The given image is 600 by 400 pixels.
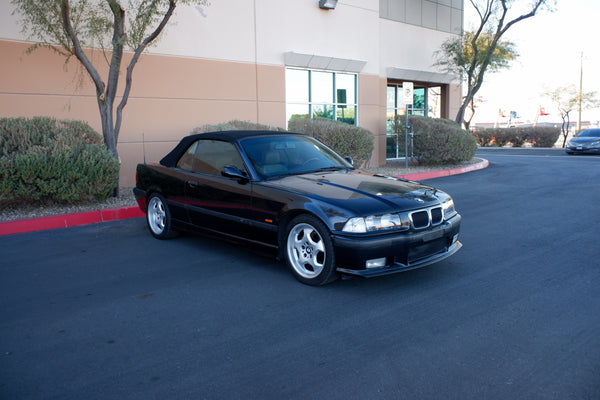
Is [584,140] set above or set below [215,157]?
above

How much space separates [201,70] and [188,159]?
713 centimetres

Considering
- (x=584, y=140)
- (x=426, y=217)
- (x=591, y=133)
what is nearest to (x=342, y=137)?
(x=426, y=217)

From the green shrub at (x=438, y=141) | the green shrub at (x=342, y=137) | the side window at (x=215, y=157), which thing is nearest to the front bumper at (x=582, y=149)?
the green shrub at (x=438, y=141)

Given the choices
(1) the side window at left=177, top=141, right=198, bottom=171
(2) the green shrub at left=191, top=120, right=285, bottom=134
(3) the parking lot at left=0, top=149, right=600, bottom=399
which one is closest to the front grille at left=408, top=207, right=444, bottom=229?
(3) the parking lot at left=0, top=149, right=600, bottom=399

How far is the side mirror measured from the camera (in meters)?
5.15

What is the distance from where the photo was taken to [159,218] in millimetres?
6609

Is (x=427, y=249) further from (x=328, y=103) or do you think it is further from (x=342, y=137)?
(x=328, y=103)

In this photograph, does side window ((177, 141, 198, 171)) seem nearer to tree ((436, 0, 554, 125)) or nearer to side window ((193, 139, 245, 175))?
side window ((193, 139, 245, 175))

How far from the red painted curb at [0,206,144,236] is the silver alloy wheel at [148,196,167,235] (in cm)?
185

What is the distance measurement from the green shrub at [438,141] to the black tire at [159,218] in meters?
10.6

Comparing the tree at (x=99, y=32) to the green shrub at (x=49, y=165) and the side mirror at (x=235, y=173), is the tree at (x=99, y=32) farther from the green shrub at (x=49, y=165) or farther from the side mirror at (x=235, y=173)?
the side mirror at (x=235, y=173)

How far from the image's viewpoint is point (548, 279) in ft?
15.2

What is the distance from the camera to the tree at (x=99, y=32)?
347 inches

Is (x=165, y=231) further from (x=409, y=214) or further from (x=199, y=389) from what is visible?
(x=199, y=389)
